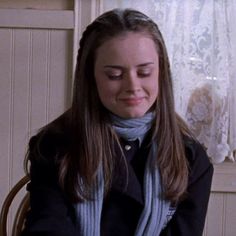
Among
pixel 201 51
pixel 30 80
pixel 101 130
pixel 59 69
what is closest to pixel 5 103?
pixel 30 80

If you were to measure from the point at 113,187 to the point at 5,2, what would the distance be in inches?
47.1

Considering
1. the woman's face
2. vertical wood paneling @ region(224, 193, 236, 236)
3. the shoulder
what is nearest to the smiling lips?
the woman's face

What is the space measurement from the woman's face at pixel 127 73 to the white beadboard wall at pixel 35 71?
3.46ft

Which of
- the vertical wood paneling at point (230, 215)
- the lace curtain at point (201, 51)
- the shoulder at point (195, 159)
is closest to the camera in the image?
the shoulder at point (195, 159)

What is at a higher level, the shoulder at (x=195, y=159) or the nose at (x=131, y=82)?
the nose at (x=131, y=82)

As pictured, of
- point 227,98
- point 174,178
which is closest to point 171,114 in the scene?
Result: point 174,178

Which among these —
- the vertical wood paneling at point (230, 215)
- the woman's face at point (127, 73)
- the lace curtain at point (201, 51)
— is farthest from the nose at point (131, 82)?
the vertical wood paneling at point (230, 215)

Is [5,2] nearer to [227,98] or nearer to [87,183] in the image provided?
[227,98]

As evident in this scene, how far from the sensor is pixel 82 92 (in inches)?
37.5

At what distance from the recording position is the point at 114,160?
38.1 inches

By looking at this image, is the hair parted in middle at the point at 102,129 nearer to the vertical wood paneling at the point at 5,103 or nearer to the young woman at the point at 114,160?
the young woman at the point at 114,160

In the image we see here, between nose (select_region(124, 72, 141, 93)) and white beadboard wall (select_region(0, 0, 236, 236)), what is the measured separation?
3.55 ft

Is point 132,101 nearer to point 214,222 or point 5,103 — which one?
point 5,103

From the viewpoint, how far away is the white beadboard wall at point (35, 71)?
1928 millimetres
